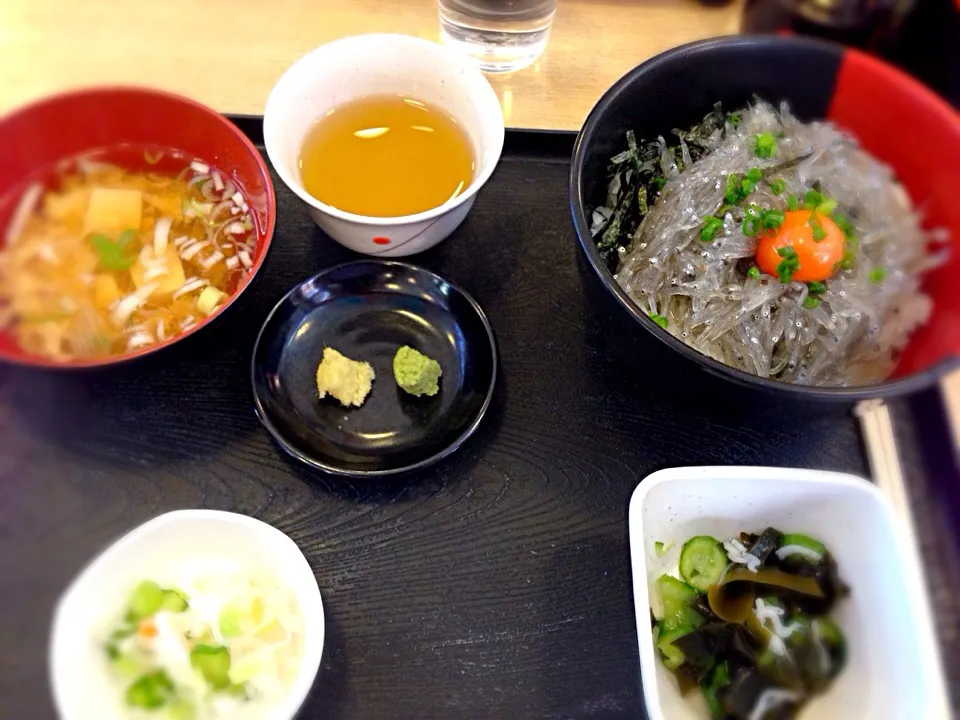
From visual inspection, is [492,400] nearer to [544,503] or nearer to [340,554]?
[544,503]

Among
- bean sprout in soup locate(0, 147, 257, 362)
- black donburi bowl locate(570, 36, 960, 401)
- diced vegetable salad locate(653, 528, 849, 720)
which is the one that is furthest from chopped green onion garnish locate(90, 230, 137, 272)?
diced vegetable salad locate(653, 528, 849, 720)

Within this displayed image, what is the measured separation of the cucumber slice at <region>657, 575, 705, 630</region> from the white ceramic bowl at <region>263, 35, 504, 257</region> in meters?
0.63

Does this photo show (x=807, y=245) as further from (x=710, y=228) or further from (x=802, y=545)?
(x=802, y=545)

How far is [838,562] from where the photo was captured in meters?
0.97

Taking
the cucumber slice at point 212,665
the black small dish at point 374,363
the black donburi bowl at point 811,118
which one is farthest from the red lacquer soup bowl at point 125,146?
the black donburi bowl at point 811,118

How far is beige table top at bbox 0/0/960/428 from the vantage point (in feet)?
3.48

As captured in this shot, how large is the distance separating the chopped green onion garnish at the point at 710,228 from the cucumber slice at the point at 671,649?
0.55 meters

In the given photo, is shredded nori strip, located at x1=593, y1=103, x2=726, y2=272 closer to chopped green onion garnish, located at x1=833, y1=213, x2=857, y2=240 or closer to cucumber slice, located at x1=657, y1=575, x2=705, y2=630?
chopped green onion garnish, located at x1=833, y1=213, x2=857, y2=240

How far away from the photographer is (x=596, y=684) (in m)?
0.93

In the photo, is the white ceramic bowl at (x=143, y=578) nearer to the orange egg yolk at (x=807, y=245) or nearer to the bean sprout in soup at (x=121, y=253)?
the bean sprout in soup at (x=121, y=253)

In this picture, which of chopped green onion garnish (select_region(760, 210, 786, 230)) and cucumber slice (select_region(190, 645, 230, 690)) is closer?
cucumber slice (select_region(190, 645, 230, 690))

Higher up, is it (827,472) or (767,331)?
(767,331)

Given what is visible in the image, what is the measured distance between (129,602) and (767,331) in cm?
90

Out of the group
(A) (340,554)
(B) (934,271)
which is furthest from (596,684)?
(B) (934,271)
